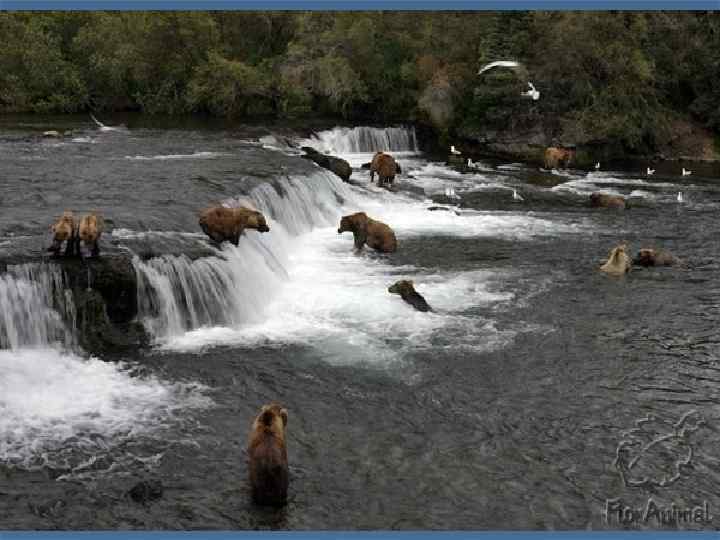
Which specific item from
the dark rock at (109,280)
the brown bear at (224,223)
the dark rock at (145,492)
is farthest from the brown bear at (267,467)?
the brown bear at (224,223)

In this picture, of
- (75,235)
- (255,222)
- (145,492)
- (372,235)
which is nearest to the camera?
(145,492)

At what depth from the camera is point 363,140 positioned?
36656 millimetres

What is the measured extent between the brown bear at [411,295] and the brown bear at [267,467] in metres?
6.39

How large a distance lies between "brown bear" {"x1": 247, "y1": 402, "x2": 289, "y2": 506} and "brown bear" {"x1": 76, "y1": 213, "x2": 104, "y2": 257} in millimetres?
5730

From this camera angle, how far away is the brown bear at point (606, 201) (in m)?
25.3

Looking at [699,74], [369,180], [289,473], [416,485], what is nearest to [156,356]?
[289,473]

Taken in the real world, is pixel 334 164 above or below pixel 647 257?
above

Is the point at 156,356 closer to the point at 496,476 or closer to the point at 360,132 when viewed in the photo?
the point at 496,476

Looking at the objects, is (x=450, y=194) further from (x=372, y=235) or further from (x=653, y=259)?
(x=653, y=259)

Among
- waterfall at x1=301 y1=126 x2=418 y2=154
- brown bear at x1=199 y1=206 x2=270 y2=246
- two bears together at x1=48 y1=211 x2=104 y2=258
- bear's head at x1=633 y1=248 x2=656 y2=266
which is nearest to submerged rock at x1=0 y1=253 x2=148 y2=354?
two bears together at x1=48 y1=211 x2=104 y2=258

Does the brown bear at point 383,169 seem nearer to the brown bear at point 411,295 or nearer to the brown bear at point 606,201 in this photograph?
the brown bear at point 606,201

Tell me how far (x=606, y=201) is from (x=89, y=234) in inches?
680

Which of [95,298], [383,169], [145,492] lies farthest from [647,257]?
[145,492]

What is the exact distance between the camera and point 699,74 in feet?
133
